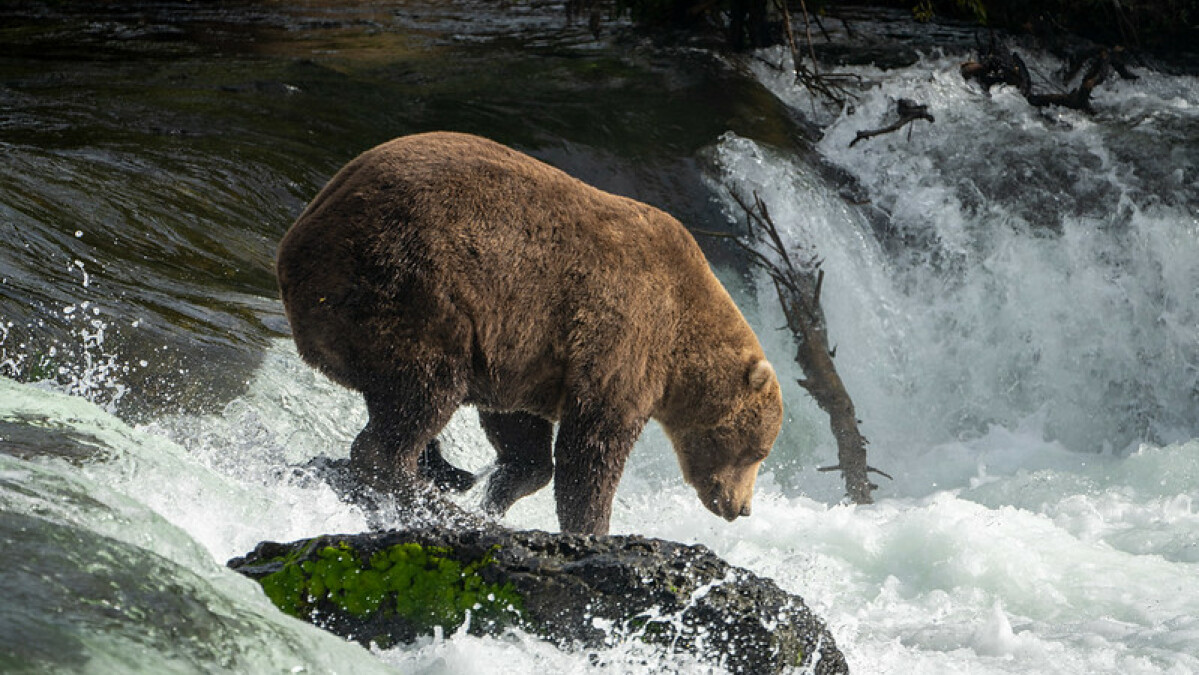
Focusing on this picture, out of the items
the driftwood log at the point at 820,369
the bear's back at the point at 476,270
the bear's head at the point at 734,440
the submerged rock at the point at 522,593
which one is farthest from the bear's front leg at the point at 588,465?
the driftwood log at the point at 820,369

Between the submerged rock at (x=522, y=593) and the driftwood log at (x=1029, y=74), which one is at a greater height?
the driftwood log at (x=1029, y=74)

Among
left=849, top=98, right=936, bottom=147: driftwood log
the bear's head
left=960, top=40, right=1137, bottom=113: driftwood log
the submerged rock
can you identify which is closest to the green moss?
the submerged rock

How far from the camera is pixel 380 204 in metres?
5.45

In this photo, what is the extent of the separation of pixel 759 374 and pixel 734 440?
1.53ft

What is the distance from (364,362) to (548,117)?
7313mm

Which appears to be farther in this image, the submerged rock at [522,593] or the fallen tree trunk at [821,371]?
the fallen tree trunk at [821,371]

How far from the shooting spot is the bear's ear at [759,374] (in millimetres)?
6703

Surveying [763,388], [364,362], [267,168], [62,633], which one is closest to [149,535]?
[62,633]

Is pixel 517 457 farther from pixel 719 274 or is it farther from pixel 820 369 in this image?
pixel 719 274

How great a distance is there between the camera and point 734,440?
6996 mm

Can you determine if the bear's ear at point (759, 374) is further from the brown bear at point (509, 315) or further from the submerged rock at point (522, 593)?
the submerged rock at point (522, 593)

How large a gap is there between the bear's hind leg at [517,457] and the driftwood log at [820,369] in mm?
3403

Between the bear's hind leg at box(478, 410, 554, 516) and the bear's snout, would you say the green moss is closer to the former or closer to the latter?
the bear's hind leg at box(478, 410, 554, 516)

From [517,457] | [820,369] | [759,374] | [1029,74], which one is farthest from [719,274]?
[1029,74]
